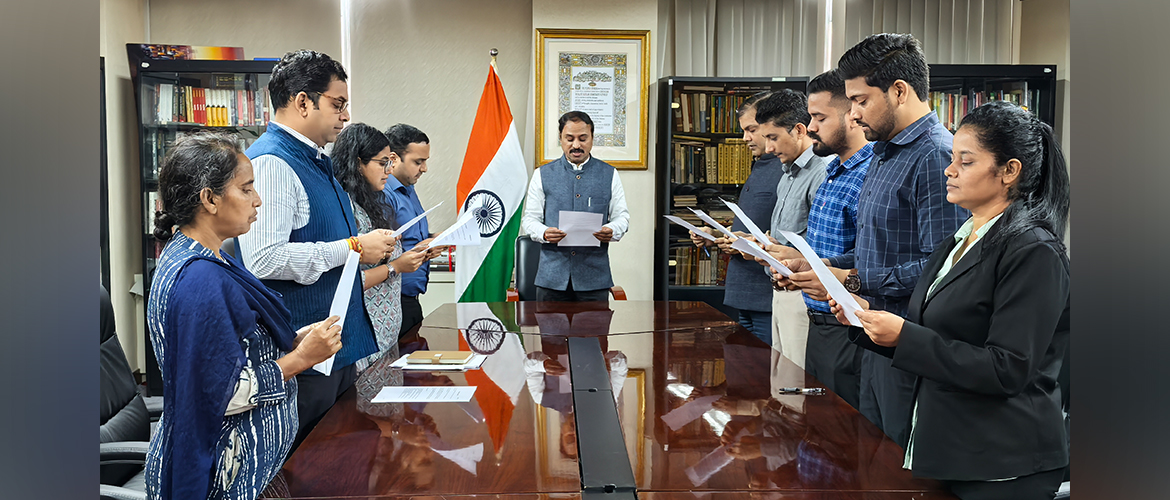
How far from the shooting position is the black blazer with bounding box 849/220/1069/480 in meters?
1.19

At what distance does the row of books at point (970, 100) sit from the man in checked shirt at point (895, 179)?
111 inches

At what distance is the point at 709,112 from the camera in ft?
15.4

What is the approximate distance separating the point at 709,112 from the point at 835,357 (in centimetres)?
265

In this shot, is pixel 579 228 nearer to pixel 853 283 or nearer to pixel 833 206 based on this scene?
pixel 833 206

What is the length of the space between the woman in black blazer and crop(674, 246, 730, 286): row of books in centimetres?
338

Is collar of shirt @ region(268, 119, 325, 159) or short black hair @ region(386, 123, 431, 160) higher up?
short black hair @ region(386, 123, 431, 160)

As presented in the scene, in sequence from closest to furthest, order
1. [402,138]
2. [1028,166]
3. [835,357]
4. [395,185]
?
1. [1028,166]
2. [835,357]
3. [395,185]
4. [402,138]

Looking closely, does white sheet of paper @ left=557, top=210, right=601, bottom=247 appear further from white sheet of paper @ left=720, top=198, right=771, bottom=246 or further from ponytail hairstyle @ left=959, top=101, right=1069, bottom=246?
ponytail hairstyle @ left=959, top=101, right=1069, bottom=246

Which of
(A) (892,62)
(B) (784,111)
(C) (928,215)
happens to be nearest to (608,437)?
(C) (928,215)

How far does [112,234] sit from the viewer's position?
4.22 meters

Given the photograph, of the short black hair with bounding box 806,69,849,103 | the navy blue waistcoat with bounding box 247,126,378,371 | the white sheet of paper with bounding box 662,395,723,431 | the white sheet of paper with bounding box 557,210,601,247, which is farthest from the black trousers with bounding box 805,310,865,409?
the white sheet of paper with bounding box 557,210,601,247

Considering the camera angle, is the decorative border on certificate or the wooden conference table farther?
the decorative border on certificate

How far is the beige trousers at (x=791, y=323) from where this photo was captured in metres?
2.84
